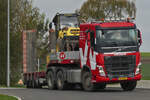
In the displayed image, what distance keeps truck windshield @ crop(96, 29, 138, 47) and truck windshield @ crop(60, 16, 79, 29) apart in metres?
5.89

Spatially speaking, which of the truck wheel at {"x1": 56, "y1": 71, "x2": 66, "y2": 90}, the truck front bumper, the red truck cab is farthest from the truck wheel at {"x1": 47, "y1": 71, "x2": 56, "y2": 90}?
the truck front bumper

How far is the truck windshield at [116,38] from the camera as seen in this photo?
91.5 feet

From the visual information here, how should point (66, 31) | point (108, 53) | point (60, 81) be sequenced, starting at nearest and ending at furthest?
point (108, 53), point (60, 81), point (66, 31)

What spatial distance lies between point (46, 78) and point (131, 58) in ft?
24.5

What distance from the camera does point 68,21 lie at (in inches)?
1357

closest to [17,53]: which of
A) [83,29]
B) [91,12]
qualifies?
[83,29]

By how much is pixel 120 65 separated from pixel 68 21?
722cm

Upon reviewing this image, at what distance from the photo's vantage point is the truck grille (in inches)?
1103

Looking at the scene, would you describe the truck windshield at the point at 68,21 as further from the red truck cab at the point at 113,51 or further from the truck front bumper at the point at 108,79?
the truck front bumper at the point at 108,79

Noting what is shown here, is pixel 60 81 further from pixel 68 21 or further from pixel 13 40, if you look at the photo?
pixel 13 40

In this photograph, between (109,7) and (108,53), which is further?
(109,7)

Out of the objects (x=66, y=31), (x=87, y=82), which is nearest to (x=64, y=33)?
(x=66, y=31)

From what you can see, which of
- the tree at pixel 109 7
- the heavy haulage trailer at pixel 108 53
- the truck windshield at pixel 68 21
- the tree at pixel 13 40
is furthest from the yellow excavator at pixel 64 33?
the tree at pixel 109 7

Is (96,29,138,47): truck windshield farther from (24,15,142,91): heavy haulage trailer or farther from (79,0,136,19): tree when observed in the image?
(79,0,136,19): tree
